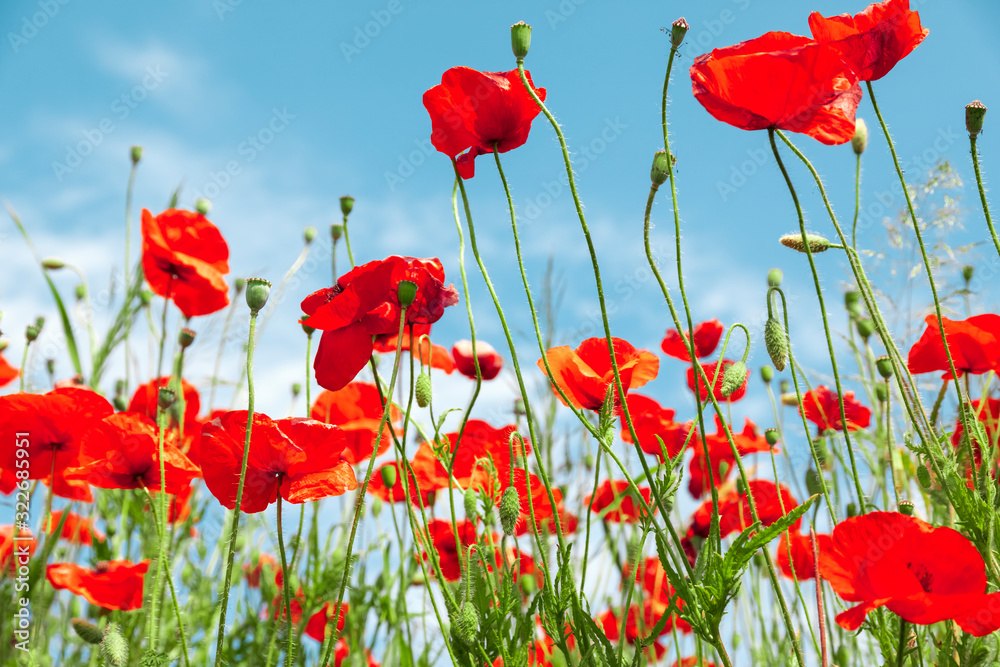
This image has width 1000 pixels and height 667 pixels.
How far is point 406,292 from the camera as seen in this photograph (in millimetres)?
1320

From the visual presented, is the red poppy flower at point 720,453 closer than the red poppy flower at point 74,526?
Yes

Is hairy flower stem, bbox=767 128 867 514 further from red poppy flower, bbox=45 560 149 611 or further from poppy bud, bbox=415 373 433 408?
red poppy flower, bbox=45 560 149 611

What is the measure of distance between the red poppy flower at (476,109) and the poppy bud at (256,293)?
0.43m

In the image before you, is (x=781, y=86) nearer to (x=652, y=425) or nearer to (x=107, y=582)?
(x=652, y=425)

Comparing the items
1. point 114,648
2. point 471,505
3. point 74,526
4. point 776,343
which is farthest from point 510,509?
point 74,526

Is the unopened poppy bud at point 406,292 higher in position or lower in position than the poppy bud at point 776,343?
higher

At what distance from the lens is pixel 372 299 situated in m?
1.42

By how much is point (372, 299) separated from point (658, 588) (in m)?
1.53

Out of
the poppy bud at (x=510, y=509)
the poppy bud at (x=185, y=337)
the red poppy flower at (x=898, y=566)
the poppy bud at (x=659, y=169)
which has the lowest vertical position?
the red poppy flower at (x=898, y=566)

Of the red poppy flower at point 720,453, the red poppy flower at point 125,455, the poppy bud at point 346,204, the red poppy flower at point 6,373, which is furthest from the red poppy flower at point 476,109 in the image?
the red poppy flower at point 6,373

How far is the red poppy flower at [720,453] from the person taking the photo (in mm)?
2305

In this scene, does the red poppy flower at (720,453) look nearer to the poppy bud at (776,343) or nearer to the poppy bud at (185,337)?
the poppy bud at (776,343)

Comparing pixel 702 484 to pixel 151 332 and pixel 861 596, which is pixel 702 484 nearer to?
pixel 861 596

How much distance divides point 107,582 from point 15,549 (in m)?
0.25
